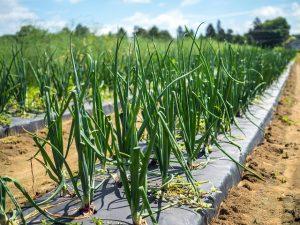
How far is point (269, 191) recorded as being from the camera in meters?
2.03

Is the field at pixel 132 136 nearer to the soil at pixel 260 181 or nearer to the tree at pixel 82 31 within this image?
the soil at pixel 260 181

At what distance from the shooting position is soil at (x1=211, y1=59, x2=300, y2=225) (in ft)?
5.52

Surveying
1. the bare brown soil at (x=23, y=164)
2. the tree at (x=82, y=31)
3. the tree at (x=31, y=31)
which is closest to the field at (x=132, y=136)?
the bare brown soil at (x=23, y=164)

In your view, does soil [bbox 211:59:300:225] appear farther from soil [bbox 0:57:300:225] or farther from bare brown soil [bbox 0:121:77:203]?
bare brown soil [bbox 0:121:77:203]

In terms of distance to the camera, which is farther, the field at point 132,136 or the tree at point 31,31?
the tree at point 31,31

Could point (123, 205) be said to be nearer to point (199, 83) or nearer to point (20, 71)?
point (199, 83)

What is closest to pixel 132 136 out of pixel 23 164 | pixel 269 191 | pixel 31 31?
pixel 269 191

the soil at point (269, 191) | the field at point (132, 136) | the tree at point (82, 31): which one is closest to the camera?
the field at point (132, 136)

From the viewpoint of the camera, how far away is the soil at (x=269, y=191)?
1684mm

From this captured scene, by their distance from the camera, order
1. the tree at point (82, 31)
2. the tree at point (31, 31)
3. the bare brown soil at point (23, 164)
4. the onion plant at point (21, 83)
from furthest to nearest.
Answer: the tree at point (82, 31), the tree at point (31, 31), the onion plant at point (21, 83), the bare brown soil at point (23, 164)

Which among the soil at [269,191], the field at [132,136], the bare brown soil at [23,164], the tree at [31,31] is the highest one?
the tree at [31,31]

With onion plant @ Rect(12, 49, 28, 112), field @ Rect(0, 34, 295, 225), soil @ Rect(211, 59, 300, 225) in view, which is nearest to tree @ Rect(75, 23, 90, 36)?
onion plant @ Rect(12, 49, 28, 112)

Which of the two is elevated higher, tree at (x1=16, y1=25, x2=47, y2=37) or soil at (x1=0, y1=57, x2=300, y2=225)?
tree at (x1=16, y1=25, x2=47, y2=37)

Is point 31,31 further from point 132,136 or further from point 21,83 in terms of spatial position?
point 132,136
